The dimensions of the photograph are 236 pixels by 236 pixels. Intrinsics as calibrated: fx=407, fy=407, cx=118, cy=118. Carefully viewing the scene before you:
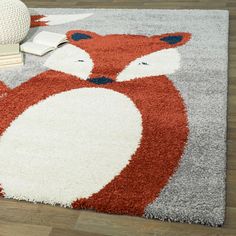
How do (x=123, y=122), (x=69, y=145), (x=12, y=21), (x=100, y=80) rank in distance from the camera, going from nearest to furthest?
(x=69, y=145), (x=123, y=122), (x=100, y=80), (x=12, y=21)

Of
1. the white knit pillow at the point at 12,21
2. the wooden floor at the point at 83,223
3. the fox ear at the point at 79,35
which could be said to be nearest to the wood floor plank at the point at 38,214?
the wooden floor at the point at 83,223

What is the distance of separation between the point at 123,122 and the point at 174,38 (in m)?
0.88

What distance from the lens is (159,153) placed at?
143 centimetres

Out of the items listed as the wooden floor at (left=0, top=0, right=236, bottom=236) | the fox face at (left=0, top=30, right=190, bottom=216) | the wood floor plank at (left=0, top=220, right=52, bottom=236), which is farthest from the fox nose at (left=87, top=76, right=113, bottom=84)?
the wood floor plank at (left=0, top=220, right=52, bottom=236)

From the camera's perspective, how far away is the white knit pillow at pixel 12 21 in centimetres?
203

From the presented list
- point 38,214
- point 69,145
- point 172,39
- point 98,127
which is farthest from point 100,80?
point 38,214

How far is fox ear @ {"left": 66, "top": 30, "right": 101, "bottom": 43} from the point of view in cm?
232

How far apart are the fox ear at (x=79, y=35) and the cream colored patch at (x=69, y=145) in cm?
59

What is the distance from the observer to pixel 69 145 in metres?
1.50

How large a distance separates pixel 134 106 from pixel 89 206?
1.90 ft

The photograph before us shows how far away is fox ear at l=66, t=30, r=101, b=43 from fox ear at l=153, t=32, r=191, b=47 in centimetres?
39

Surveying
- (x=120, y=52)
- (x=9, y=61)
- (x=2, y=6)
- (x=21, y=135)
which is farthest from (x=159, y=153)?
(x=2, y=6)

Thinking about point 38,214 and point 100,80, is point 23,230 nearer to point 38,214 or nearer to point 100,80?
point 38,214

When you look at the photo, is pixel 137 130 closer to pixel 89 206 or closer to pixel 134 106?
pixel 134 106
